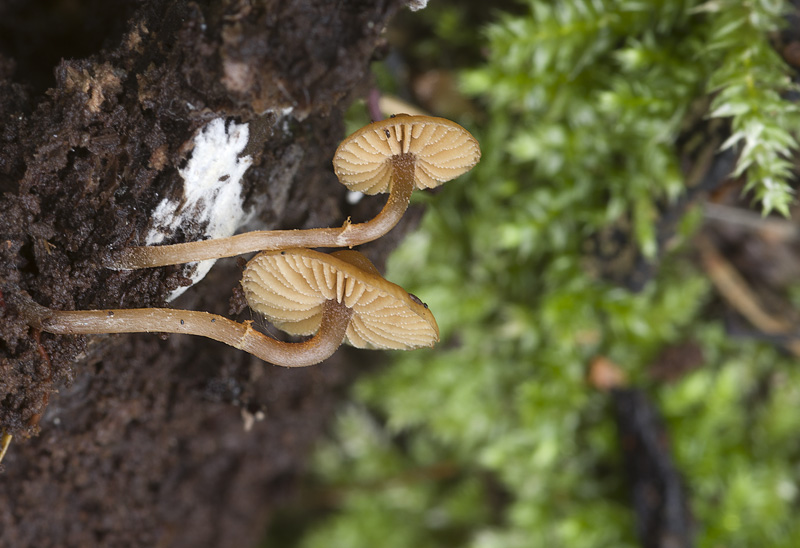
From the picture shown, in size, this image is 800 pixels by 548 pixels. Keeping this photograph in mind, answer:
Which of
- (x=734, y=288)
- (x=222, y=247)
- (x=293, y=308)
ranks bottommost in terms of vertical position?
(x=734, y=288)

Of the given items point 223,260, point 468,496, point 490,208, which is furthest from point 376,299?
point 468,496

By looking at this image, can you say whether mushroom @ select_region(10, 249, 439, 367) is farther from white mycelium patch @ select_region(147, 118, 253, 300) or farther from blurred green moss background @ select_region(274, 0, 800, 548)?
blurred green moss background @ select_region(274, 0, 800, 548)

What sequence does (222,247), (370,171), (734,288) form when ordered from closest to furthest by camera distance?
1. (222,247)
2. (370,171)
3. (734,288)

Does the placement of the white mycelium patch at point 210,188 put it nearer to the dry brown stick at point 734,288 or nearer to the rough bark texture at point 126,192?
the rough bark texture at point 126,192

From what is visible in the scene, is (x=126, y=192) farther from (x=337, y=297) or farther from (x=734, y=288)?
(x=734, y=288)

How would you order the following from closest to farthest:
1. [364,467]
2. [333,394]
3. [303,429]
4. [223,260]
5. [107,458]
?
[223,260] → [107,458] → [303,429] → [333,394] → [364,467]

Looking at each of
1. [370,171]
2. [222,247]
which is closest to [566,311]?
[370,171]

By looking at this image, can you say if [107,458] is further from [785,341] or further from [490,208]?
[785,341]
